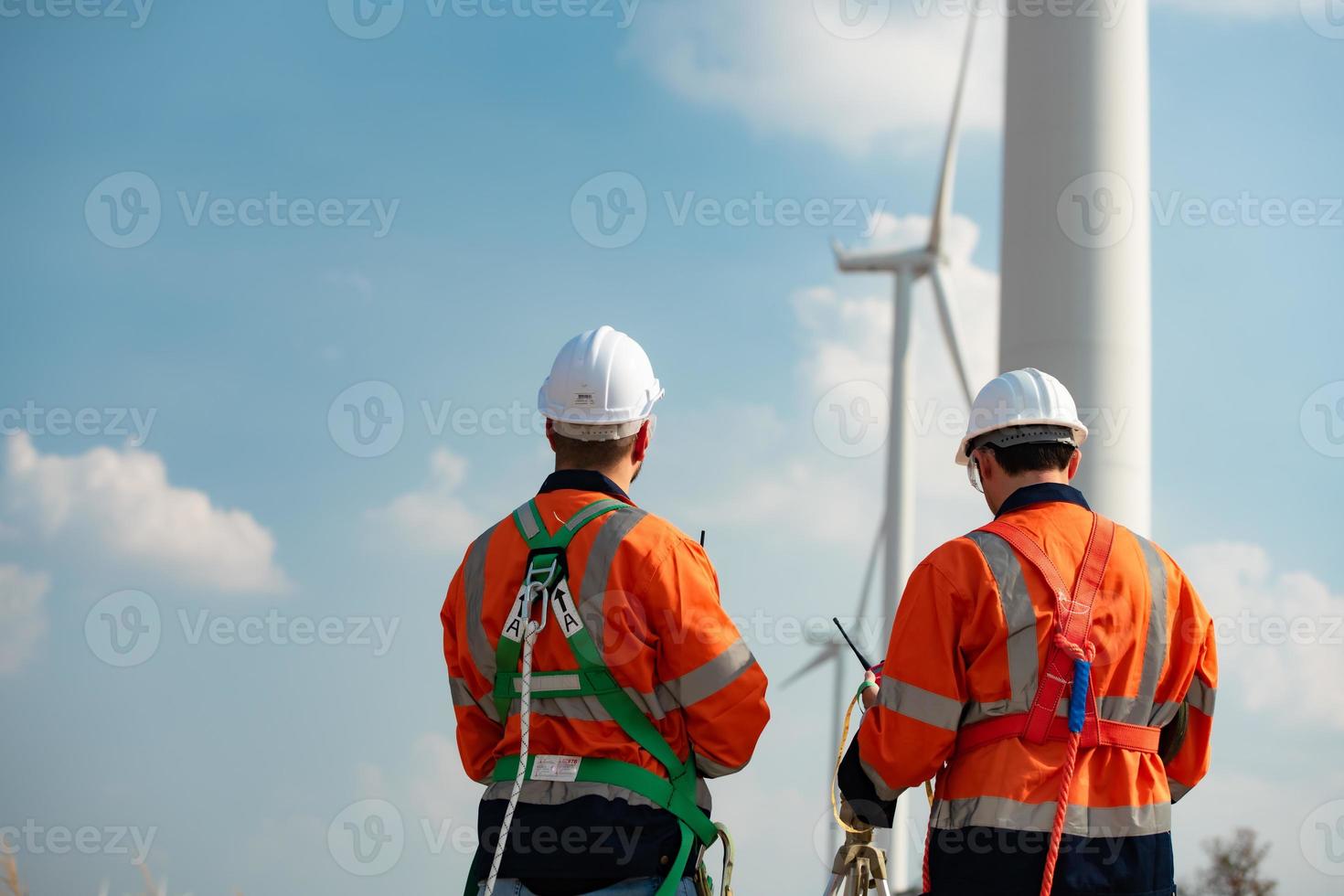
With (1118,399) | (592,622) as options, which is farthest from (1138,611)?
(1118,399)

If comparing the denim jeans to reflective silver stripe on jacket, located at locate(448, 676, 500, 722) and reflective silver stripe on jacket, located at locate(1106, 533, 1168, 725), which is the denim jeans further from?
reflective silver stripe on jacket, located at locate(1106, 533, 1168, 725)

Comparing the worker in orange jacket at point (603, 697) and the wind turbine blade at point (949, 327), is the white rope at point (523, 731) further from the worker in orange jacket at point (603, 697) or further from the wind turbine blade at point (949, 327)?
the wind turbine blade at point (949, 327)

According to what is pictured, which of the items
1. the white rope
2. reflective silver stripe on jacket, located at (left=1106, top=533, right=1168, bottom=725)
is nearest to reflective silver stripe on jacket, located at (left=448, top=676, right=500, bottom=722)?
the white rope

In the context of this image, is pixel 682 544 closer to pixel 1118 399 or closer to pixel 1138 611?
pixel 1138 611

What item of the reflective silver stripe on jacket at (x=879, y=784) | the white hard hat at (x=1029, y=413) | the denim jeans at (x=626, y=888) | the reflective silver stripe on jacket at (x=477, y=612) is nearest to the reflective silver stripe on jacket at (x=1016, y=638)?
the reflective silver stripe on jacket at (x=879, y=784)

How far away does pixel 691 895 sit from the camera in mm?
5660

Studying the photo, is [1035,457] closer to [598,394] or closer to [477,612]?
→ [598,394]

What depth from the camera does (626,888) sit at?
5.50m

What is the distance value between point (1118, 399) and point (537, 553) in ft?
25.2

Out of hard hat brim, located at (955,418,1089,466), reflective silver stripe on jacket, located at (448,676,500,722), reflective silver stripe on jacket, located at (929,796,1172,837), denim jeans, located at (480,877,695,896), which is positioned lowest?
denim jeans, located at (480,877,695,896)

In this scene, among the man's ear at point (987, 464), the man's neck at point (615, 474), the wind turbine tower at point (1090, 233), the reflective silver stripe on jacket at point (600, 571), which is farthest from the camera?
the wind turbine tower at point (1090, 233)

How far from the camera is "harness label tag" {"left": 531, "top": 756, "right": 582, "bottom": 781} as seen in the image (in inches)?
219

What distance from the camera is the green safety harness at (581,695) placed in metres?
5.57

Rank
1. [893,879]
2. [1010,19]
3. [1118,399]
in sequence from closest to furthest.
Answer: [1118,399] < [1010,19] < [893,879]
